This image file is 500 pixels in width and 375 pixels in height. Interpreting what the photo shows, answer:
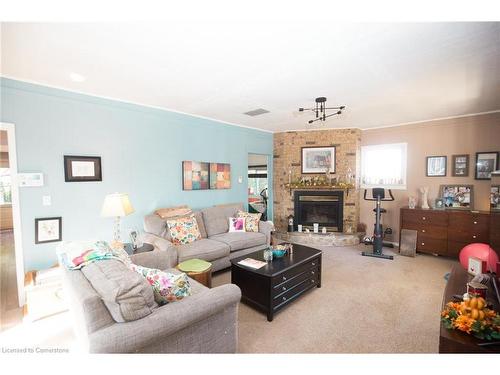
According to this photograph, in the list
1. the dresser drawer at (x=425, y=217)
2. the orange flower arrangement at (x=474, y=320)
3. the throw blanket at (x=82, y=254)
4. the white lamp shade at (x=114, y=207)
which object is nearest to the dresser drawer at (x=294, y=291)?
the orange flower arrangement at (x=474, y=320)

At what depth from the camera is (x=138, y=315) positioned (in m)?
1.30

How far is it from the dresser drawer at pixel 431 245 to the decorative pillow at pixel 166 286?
14.9 feet

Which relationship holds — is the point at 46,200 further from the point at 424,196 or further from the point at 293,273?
the point at 424,196

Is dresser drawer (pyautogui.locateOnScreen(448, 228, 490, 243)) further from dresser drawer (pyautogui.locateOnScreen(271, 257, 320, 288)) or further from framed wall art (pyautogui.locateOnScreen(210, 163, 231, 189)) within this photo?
framed wall art (pyautogui.locateOnScreen(210, 163, 231, 189))

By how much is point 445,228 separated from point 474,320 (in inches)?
138

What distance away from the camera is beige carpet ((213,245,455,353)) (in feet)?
6.62

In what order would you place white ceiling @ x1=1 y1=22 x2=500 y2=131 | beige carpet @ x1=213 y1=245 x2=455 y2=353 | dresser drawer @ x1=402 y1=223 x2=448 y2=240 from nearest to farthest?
white ceiling @ x1=1 y1=22 x2=500 y2=131, beige carpet @ x1=213 y1=245 x2=455 y2=353, dresser drawer @ x1=402 y1=223 x2=448 y2=240

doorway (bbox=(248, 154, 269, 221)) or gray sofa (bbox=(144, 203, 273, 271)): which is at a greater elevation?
doorway (bbox=(248, 154, 269, 221))

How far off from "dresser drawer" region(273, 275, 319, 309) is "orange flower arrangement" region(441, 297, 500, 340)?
1397 millimetres

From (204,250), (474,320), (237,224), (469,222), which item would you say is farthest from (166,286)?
(469,222)

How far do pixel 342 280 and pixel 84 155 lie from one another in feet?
12.9

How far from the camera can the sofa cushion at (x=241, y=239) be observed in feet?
11.9

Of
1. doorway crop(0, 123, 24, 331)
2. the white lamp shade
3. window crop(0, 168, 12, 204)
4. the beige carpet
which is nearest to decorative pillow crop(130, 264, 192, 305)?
the beige carpet

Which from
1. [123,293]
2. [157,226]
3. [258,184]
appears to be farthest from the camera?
[258,184]
